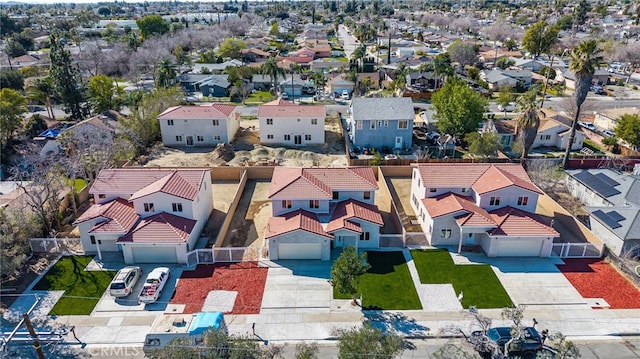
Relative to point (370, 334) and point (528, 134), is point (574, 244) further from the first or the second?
point (370, 334)

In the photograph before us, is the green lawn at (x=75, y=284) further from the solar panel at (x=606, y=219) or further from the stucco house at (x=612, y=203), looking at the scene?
the solar panel at (x=606, y=219)

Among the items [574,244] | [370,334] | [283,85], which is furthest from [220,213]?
[283,85]

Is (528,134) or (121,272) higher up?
(528,134)

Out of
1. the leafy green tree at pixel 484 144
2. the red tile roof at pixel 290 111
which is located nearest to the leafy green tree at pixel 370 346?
the leafy green tree at pixel 484 144

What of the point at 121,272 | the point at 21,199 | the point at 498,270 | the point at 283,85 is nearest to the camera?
the point at 121,272

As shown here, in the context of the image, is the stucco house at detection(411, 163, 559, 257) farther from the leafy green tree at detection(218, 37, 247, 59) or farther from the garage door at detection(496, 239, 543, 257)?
the leafy green tree at detection(218, 37, 247, 59)

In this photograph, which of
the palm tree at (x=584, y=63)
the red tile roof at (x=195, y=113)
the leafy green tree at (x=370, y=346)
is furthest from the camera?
the red tile roof at (x=195, y=113)

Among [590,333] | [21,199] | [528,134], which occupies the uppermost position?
[528,134]
